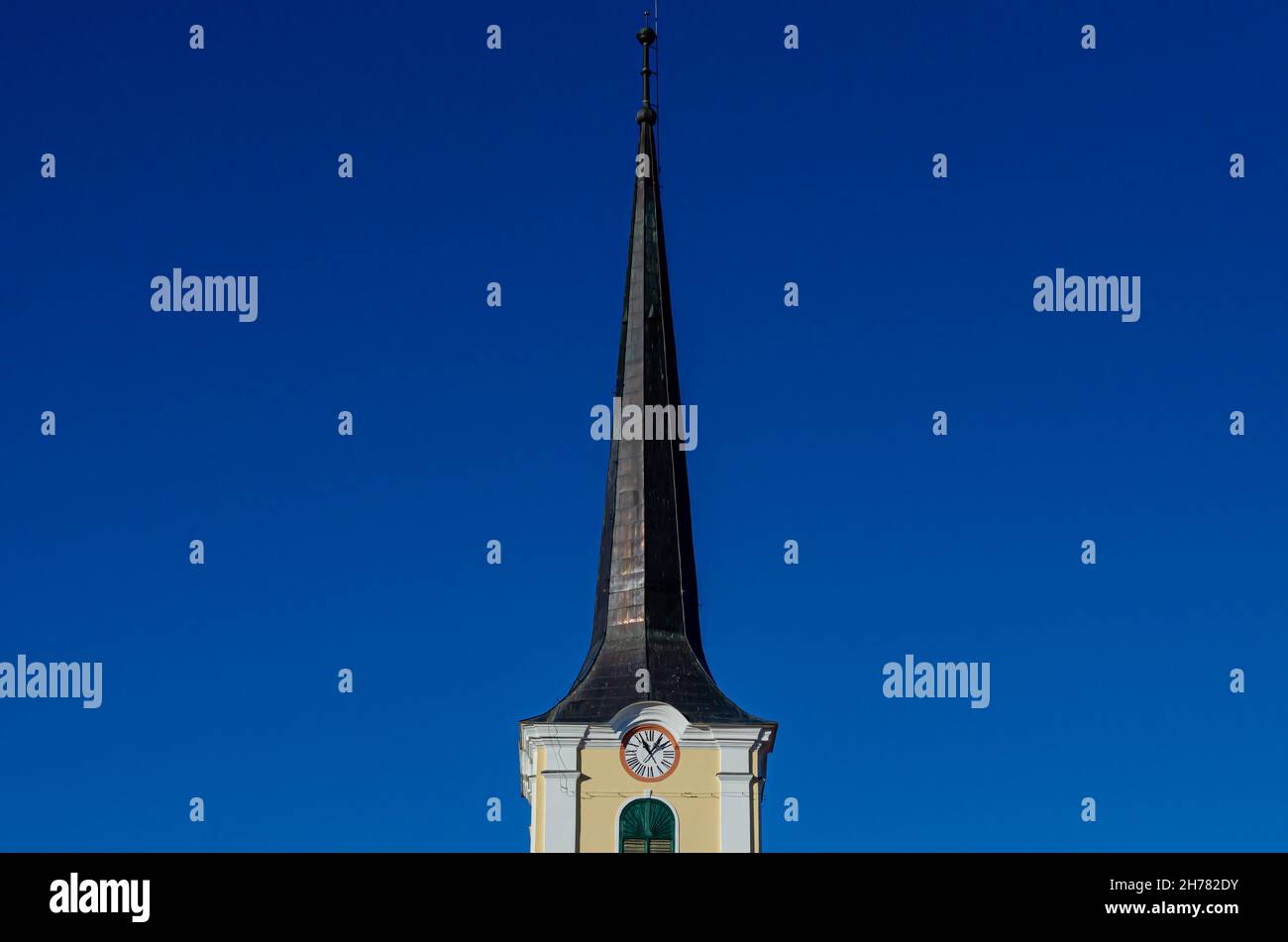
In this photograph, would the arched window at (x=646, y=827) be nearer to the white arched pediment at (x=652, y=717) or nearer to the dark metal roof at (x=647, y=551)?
the white arched pediment at (x=652, y=717)

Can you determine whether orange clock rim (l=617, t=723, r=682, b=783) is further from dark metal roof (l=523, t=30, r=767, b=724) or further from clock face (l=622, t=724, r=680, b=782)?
dark metal roof (l=523, t=30, r=767, b=724)

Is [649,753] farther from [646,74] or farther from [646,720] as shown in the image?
[646,74]

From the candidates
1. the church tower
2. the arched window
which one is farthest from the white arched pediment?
the arched window

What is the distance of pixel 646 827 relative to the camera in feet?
173

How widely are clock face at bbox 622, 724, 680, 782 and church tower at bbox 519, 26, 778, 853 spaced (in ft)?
0.08

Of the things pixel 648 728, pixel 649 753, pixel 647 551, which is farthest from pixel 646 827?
pixel 647 551

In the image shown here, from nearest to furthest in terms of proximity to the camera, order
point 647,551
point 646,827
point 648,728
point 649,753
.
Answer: point 646,827 < point 649,753 < point 648,728 < point 647,551

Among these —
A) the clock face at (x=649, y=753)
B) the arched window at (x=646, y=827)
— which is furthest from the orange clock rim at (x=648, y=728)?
the arched window at (x=646, y=827)

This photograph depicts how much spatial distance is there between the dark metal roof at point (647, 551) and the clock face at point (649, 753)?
776 millimetres

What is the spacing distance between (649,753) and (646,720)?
815 mm
